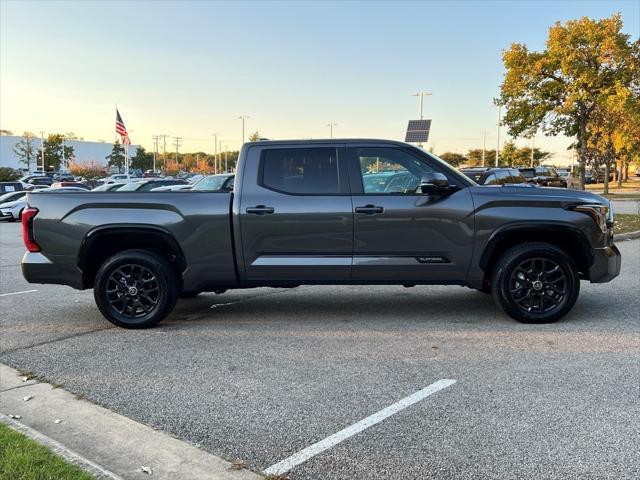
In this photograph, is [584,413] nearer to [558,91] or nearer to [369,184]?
[369,184]

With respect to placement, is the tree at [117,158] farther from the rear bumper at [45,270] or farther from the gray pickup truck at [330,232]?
the gray pickup truck at [330,232]

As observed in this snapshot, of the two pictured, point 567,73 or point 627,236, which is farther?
point 567,73

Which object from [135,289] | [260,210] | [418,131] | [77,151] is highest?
[77,151]

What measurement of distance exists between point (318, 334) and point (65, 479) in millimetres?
3041

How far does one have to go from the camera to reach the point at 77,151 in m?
125

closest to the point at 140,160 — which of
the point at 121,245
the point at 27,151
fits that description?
the point at 27,151

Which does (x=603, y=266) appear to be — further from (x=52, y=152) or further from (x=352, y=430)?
(x=52, y=152)

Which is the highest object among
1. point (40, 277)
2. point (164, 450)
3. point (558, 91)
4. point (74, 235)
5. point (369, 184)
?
point (558, 91)

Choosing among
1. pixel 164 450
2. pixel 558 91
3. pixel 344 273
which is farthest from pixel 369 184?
pixel 558 91

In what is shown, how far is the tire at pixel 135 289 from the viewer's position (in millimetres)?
5680

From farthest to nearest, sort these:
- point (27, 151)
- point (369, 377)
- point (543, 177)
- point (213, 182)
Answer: point (27, 151), point (543, 177), point (213, 182), point (369, 377)

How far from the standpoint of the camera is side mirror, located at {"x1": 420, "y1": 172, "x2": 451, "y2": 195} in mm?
5301

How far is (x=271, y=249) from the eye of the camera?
221 inches

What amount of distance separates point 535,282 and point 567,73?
85.6 ft
